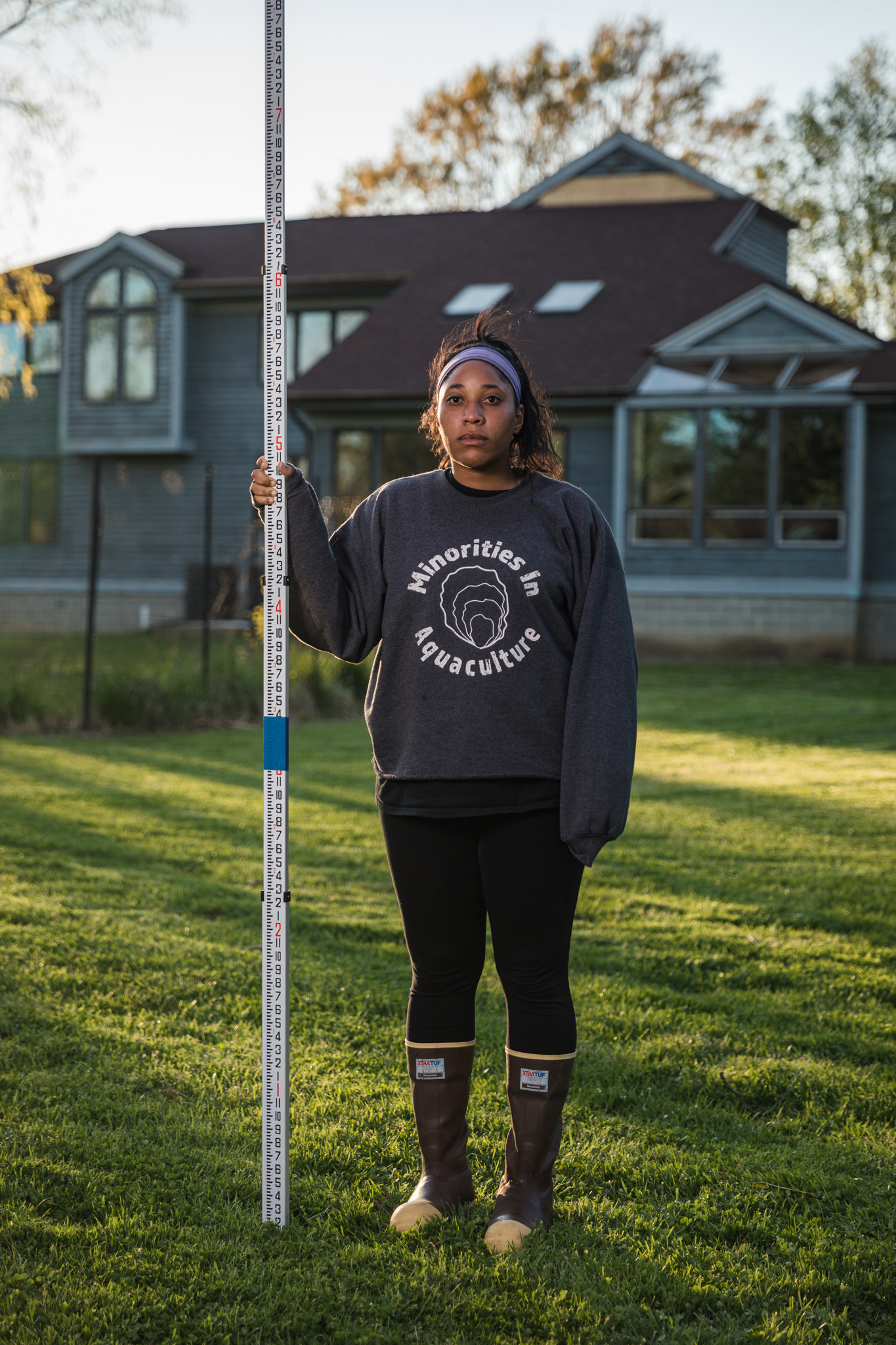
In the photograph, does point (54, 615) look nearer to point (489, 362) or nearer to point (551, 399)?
point (551, 399)

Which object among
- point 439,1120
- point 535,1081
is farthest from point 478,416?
point 439,1120

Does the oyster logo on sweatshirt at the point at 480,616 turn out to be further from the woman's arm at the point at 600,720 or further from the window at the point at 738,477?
the window at the point at 738,477

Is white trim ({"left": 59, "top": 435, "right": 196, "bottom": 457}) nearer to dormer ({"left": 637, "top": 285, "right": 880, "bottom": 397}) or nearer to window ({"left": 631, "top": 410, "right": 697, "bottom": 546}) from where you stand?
window ({"left": 631, "top": 410, "right": 697, "bottom": 546})

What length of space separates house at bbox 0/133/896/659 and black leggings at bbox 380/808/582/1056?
10977mm

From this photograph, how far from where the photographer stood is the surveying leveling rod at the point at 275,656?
2.78m

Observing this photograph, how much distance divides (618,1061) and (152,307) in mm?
22815

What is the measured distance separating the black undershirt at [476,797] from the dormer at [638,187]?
76.3 ft

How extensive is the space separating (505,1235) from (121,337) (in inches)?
946

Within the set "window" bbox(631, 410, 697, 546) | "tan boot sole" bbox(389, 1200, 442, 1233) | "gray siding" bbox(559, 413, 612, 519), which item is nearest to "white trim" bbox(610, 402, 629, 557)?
"window" bbox(631, 410, 697, 546)

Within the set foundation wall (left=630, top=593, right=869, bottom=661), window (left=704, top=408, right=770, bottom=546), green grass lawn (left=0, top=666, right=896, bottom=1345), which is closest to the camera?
green grass lawn (left=0, top=666, right=896, bottom=1345)

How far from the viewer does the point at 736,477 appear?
19.8 m

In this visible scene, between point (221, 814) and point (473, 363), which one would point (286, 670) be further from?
point (221, 814)

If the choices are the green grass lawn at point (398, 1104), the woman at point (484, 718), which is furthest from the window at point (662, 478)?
the woman at point (484, 718)

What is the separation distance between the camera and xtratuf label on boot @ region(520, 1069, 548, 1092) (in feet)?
9.67
